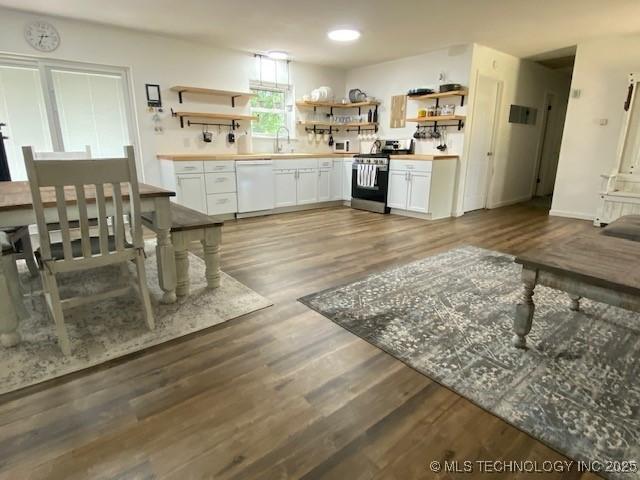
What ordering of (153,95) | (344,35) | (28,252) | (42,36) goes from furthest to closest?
1. (153,95)
2. (344,35)
3. (42,36)
4. (28,252)

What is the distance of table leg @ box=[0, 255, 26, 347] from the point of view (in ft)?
6.07

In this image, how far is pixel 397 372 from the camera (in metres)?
1.75

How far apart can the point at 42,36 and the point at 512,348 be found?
5265 millimetres

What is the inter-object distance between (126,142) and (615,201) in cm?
620

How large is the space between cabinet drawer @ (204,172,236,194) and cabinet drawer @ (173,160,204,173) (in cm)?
13

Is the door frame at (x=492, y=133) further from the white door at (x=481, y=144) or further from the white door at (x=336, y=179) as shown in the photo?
the white door at (x=336, y=179)

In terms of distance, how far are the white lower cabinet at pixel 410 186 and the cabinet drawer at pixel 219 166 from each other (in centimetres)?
233

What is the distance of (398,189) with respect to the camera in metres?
5.35

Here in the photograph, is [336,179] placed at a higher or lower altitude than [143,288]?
higher

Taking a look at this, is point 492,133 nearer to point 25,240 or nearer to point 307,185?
point 307,185

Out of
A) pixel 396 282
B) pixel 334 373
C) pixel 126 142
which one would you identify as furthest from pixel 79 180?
pixel 126 142

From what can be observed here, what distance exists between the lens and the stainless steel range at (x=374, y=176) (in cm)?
547

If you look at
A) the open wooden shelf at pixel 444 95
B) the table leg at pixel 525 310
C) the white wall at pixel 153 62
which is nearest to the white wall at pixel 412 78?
the open wooden shelf at pixel 444 95

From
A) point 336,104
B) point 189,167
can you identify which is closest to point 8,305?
point 189,167
